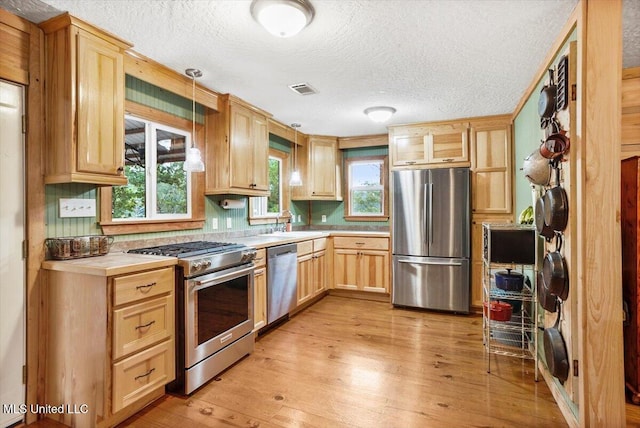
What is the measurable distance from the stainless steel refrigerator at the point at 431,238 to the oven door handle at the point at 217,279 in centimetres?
212

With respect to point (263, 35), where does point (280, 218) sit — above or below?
below

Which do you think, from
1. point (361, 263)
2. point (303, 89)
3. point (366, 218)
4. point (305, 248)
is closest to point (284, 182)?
point (305, 248)

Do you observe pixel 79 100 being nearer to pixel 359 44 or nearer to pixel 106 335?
pixel 106 335

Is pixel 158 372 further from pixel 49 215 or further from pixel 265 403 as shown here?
pixel 49 215

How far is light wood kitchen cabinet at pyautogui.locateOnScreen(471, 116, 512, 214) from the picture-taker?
12.5ft

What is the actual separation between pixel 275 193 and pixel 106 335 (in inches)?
122

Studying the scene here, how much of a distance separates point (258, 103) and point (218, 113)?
46 centimetres

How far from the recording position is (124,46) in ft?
7.16

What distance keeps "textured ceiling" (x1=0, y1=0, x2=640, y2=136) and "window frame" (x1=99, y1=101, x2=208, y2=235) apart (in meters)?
0.44

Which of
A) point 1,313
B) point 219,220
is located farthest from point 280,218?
point 1,313

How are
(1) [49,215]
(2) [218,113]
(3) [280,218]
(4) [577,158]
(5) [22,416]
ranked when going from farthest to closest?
(3) [280,218], (2) [218,113], (1) [49,215], (5) [22,416], (4) [577,158]

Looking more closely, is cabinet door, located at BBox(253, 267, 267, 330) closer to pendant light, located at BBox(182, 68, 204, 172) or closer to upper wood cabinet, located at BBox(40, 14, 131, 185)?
pendant light, located at BBox(182, 68, 204, 172)

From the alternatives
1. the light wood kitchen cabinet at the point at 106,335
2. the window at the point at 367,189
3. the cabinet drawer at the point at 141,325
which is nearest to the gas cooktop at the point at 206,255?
the light wood kitchen cabinet at the point at 106,335

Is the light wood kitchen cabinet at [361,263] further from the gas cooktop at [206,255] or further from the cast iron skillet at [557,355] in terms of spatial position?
the cast iron skillet at [557,355]
